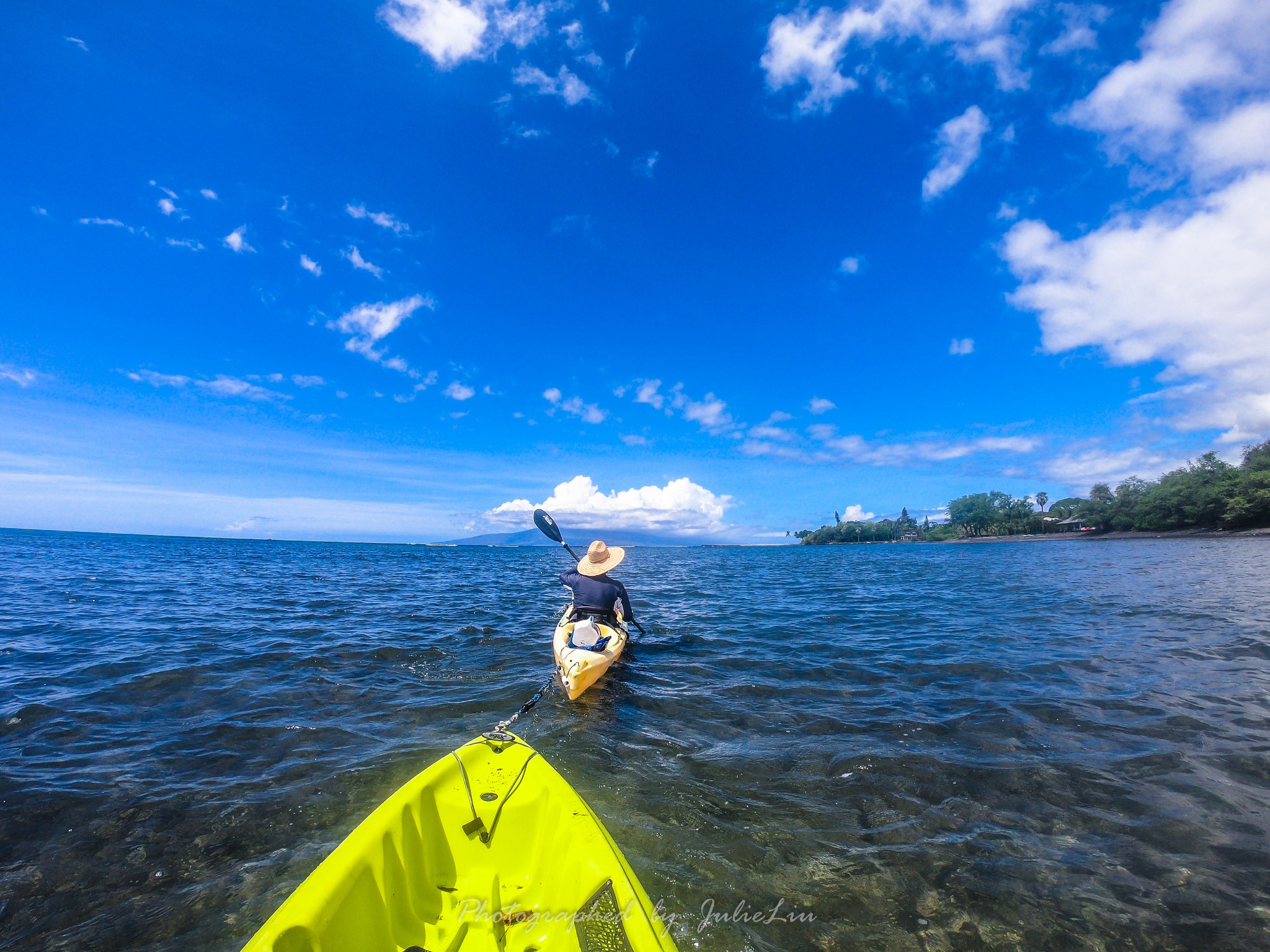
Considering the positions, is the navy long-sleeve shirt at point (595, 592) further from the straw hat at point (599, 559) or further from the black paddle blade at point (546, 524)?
the black paddle blade at point (546, 524)

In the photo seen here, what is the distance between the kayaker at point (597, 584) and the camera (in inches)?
Result: 462

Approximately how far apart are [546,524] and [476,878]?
15714 mm

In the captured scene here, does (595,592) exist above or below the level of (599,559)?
below

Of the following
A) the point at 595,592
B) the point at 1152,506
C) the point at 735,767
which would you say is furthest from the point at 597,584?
the point at 1152,506

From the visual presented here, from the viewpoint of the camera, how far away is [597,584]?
38.8ft

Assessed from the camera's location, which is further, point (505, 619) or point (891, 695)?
point (505, 619)

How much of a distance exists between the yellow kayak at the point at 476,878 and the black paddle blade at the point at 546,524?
1436cm

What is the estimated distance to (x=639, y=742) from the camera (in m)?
7.61

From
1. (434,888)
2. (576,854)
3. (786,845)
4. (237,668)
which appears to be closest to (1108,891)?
(786,845)

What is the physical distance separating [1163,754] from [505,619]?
54.4 feet

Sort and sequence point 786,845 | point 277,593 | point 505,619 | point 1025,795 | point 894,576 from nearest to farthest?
point 786,845 < point 1025,795 < point 505,619 < point 277,593 < point 894,576

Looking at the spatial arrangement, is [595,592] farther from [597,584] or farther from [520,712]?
[520,712]

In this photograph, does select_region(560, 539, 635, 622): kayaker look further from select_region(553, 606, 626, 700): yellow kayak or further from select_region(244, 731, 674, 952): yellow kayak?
select_region(244, 731, 674, 952): yellow kayak

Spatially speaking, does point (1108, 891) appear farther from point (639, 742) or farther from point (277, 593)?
point (277, 593)
